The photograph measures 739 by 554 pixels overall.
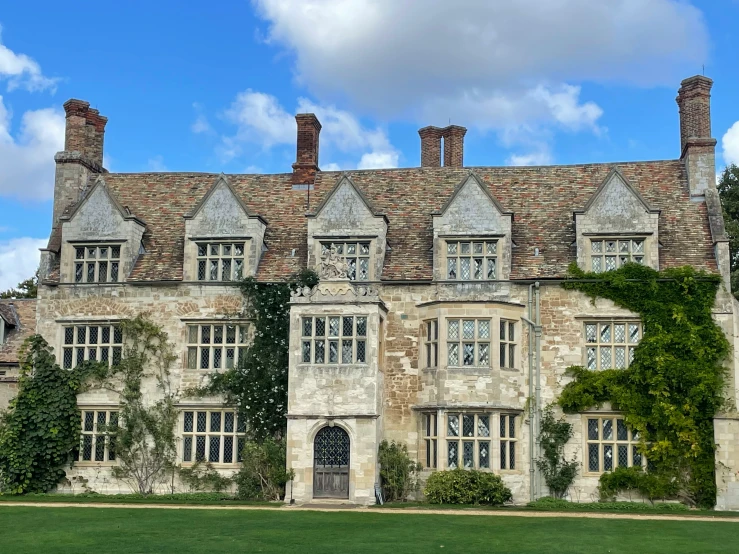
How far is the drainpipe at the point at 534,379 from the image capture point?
2820 cm

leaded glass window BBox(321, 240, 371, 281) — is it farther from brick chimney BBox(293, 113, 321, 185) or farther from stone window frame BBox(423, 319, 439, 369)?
brick chimney BBox(293, 113, 321, 185)

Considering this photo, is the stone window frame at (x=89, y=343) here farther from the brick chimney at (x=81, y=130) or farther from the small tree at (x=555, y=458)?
the small tree at (x=555, y=458)

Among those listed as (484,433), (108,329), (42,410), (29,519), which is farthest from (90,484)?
(484,433)

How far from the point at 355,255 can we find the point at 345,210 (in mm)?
1464

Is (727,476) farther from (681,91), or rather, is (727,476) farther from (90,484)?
(90,484)

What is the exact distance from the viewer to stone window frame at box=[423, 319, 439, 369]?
94.8ft

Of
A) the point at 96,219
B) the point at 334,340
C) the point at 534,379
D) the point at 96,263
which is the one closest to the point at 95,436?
the point at 96,263

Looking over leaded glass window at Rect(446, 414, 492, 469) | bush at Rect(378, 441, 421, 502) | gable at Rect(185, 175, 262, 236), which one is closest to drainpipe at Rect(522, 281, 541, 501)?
leaded glass window at Rect(446, 414, 492, 469)

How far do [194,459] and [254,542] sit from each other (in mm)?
12218

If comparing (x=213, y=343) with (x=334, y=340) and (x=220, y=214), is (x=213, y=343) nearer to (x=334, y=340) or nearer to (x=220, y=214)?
(x=220, y=214)

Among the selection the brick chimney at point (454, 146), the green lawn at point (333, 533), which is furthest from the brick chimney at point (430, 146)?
the green lawn at point (333, 533)

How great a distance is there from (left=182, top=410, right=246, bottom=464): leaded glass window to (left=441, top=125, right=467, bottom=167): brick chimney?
12.0 meters

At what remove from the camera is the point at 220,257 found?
30812mm

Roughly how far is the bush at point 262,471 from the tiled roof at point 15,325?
35.1ft
